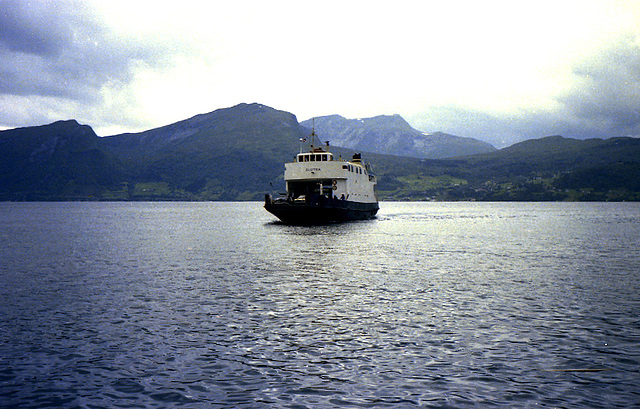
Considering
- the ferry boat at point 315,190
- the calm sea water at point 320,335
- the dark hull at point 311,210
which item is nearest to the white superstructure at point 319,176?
the ferry boat at point 315,190

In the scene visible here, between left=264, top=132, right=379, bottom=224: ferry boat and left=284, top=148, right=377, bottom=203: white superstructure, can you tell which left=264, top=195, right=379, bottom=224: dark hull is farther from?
left=284, top=148, right=377, bottom=203: white superstructure

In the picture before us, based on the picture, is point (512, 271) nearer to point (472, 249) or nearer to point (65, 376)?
point (472, 249)

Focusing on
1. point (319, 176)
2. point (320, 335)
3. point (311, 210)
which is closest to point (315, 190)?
point (319, 176)

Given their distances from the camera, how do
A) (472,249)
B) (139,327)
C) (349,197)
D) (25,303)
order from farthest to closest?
(349,197) < (472,249) < (25,303) < (139,327)

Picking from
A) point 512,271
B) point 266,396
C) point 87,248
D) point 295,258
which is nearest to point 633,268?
point 512,271

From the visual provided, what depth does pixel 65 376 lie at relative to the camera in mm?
12766

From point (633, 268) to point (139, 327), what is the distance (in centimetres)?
3267

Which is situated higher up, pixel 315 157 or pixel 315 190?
pixel 315 157

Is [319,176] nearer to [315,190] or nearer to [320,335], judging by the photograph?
[315,190]

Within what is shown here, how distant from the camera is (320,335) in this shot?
54.2 feet

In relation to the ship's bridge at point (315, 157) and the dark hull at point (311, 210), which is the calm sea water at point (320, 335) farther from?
the ship's bridge at point (315, 157)

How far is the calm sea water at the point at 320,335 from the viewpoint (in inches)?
455

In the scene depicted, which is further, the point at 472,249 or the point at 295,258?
the point at 472,249

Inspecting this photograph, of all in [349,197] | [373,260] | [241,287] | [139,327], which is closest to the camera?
[139,327]
